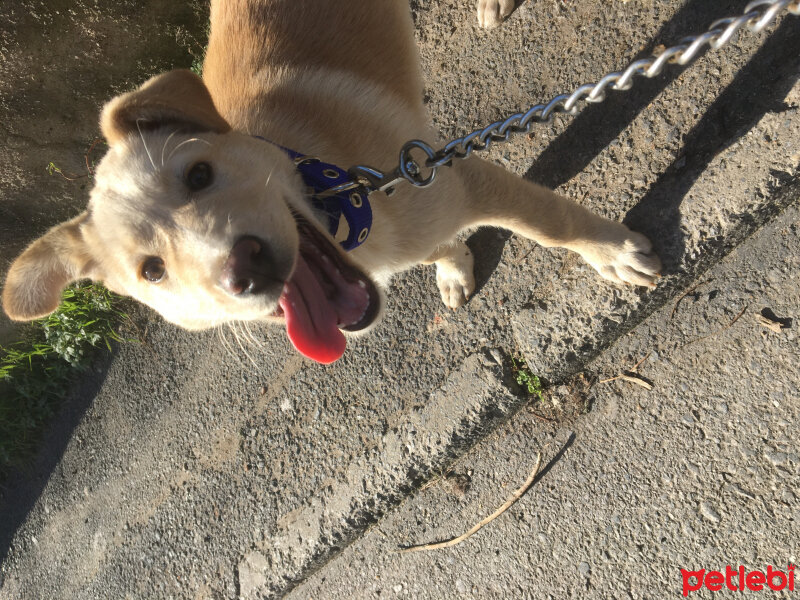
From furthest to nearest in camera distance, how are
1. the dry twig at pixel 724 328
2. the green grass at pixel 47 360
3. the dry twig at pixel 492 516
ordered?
the green grass at pixel 47 360 → the dry twig at pixel 492 516 → the dry twig at pixel 724 328

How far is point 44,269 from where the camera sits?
224cm

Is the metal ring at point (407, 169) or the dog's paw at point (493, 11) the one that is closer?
the metal ring at point (407, 169)

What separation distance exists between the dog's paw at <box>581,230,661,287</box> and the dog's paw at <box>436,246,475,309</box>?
2.24 ft

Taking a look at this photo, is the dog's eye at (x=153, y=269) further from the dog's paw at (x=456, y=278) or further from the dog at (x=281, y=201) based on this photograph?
the dog's paw at (x=456, y=278)

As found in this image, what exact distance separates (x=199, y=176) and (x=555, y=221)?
147cm

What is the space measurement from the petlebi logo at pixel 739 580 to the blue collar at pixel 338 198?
1883mm

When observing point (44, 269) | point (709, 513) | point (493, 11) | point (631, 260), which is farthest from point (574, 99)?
point (44, 269)

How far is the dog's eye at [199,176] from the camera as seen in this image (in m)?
1.92

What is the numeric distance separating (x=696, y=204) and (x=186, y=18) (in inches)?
160

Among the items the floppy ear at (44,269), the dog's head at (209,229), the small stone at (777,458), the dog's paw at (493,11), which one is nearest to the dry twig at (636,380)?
the small stone at (777,458)

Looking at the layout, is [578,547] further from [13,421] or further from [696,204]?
[13,421]

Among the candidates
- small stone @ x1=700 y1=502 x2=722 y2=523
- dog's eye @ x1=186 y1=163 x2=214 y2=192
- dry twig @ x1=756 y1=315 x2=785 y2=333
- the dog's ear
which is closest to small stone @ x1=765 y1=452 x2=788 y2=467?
small stone @ x1=700 y1=502 x2=722 y2=523

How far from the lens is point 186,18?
4.27m

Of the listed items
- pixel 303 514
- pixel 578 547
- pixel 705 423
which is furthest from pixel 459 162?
pixel 303 514
